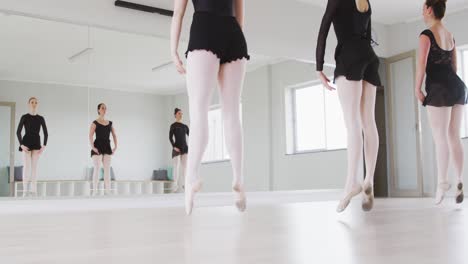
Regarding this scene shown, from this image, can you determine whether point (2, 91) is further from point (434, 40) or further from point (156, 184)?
point (434, 40)

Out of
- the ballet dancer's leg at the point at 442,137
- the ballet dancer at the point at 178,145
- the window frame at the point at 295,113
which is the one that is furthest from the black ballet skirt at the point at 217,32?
the window frame at the point at 295,113

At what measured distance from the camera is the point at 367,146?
299 cm

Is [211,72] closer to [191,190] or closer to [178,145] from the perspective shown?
[191,190]

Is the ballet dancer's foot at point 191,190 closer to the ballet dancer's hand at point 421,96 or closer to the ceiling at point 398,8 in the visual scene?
the ballet dancer's hand at point 421,96

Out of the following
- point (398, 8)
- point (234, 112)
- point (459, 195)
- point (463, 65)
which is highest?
point (398, 8)

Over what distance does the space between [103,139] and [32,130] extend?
983 millimetres

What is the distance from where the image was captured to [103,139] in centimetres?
695

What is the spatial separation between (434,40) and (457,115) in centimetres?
58

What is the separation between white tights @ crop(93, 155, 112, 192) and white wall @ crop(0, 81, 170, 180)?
9cm

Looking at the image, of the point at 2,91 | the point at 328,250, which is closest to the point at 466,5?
the point at 2,91

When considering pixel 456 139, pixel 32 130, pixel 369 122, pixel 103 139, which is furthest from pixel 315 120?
pixel 369 122

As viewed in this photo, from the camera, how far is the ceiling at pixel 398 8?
8.65 m

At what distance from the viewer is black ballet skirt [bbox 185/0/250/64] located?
266 centimetres

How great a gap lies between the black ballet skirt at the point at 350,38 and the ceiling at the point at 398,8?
242 inches
